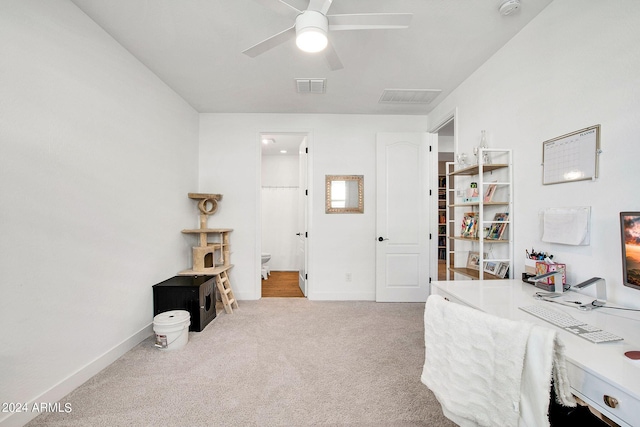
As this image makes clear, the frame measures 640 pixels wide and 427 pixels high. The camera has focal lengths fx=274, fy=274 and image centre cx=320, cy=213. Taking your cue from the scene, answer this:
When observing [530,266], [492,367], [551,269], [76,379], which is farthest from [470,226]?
[76,379]

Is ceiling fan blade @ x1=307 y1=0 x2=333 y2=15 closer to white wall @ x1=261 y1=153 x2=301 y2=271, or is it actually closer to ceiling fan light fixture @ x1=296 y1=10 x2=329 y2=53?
ceiling fan light fixture @ x1=296 y1=10 x2=329 y2=53

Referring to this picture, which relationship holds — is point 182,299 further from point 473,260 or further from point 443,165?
point 443,165

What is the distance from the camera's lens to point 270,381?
195 centimetres

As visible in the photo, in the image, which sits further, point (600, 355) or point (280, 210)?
point (280, 210)

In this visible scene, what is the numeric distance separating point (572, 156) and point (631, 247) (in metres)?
0.69

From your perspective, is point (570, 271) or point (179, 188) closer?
point (570, 271)

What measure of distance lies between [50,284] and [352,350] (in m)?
2.21

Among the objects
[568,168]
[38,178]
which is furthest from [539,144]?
[38,178]

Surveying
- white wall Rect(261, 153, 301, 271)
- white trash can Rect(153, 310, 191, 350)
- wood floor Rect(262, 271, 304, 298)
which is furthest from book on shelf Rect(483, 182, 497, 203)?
white wall Rect(261, 153, 301, 271)

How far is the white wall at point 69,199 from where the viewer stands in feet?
4.96

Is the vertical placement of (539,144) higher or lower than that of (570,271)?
higher

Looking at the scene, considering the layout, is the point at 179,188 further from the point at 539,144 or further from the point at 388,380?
the point at 539,144

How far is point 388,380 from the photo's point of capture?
1.95 m

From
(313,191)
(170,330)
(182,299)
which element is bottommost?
(170,330)
